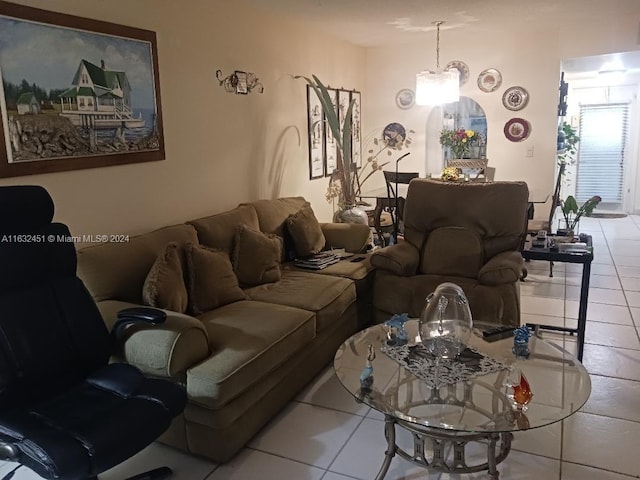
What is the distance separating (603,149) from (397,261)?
666cm

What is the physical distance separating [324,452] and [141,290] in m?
1.22

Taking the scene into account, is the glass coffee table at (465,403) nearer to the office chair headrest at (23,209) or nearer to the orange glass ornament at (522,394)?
the orange glass ornament at (522,394)

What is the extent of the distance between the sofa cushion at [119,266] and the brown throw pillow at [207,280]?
188 mm

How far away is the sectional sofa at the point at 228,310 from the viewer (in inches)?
87.0

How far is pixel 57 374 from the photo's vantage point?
2049 mm

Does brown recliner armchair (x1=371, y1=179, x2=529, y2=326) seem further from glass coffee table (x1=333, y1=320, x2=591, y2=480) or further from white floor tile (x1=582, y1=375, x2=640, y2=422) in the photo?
glass coffee table (x1=333, y1=320, x2=591, y2=480)

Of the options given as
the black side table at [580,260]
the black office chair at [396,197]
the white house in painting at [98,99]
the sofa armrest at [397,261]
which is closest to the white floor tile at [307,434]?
the sofa armrest at [397,261]

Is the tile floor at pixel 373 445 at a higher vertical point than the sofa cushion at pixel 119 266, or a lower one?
lower

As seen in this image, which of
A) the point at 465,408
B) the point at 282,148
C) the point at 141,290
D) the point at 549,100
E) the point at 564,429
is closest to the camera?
the point at 465,408

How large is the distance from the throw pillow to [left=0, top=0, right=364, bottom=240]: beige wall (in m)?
0.50

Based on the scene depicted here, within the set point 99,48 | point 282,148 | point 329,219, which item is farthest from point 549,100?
point 99,48

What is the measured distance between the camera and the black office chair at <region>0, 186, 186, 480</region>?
5.47ft

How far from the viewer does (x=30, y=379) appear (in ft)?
6.41

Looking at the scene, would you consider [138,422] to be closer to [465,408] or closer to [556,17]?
[465,408]
